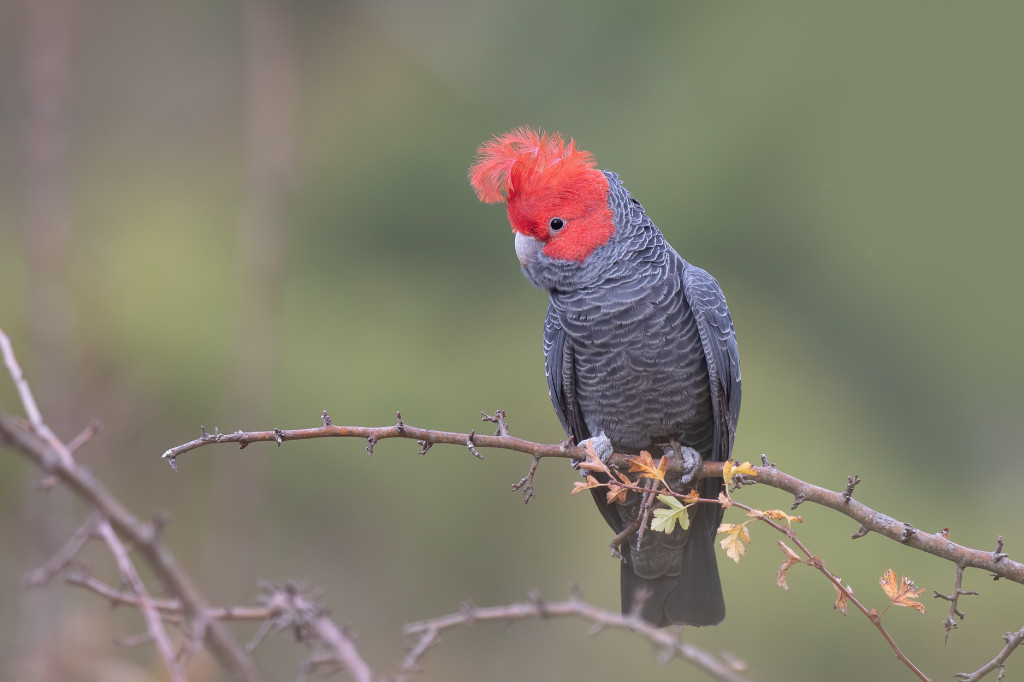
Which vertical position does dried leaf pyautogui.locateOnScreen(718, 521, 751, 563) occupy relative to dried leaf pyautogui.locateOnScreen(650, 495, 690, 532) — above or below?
below

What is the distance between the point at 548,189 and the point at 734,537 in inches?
51.8

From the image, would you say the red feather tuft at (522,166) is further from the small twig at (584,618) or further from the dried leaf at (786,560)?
Result: the small twig at (584,618)

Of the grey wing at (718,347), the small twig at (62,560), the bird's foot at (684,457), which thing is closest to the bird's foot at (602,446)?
the bird's foot at (684,457)

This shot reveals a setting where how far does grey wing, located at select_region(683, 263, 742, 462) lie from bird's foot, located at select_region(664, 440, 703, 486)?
111 mm

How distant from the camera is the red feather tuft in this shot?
2.60 m

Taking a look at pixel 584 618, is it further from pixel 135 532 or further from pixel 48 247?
pixel 48 247

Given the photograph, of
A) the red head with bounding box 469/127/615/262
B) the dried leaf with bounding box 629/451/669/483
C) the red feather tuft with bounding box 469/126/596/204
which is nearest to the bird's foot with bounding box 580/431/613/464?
the red head with bounding box 469/127/615/262

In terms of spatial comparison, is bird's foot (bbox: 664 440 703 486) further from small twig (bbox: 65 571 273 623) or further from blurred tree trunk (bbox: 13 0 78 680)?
blurred tree trunk (bbox: 13 0 78 680)

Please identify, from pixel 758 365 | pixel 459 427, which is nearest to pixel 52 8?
pixel 459 427

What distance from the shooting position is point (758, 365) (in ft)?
18.9

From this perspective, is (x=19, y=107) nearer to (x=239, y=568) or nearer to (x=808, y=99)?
(x=239, y=568)

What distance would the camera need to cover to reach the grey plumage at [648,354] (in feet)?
8.96

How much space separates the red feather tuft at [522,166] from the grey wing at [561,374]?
52cm

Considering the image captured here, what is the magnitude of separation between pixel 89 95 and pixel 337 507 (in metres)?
3.89
